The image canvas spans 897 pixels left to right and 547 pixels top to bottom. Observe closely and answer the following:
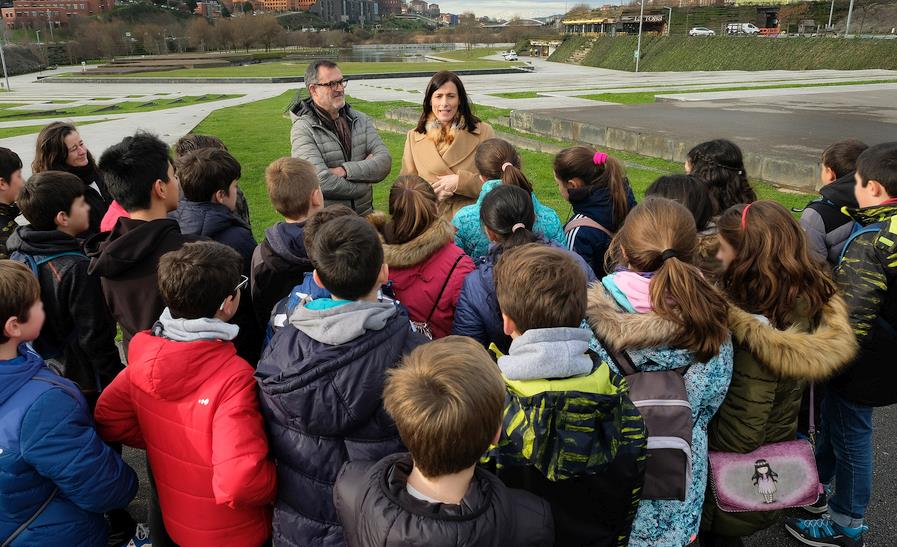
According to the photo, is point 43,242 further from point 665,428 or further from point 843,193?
point 843,193

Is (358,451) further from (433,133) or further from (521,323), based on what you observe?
(433,133)

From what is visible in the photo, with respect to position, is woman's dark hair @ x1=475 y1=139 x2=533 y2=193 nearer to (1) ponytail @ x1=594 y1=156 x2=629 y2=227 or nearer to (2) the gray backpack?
(1) ponytail @ x1=594 y1=156 x2=629 y2=227

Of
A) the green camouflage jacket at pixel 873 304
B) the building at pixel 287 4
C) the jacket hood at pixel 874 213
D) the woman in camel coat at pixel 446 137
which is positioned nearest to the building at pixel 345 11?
the building at pixel 287 4

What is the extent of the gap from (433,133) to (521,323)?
2653 mm

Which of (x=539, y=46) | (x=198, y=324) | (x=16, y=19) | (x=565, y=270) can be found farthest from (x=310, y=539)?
(x=16, y=19)

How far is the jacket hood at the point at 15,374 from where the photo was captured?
1.98 meters

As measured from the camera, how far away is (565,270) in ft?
6.26

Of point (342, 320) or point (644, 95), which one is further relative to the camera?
point (644, 95)

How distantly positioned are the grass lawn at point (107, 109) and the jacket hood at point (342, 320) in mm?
22495

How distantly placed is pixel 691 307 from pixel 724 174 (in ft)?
5.88

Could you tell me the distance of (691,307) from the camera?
6.51 feet

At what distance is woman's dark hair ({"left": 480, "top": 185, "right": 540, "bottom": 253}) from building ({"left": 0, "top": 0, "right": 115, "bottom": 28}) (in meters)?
95.1

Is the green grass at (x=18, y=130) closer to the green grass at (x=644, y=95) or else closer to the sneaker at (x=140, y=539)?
the sneaker at (x=140, y=539)

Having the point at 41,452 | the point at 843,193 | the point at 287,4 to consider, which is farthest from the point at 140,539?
the point at 287,4
